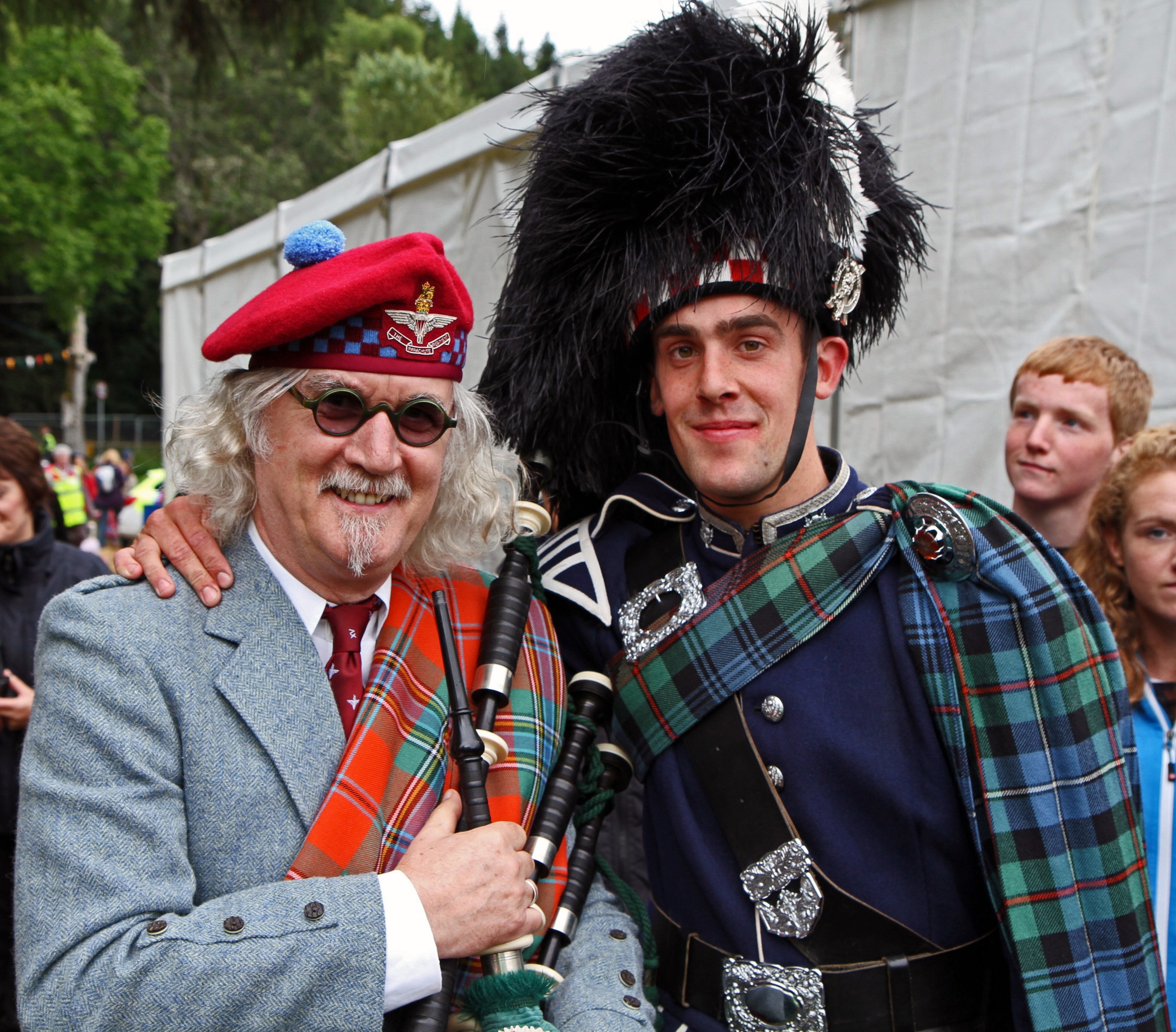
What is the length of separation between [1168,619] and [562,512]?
1.40 meters

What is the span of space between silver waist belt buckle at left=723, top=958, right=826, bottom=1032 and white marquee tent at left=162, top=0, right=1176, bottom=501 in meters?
1.78

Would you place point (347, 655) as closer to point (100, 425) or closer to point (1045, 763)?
point (1045, 763)

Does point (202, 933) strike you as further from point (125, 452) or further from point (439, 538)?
point (125, 452)

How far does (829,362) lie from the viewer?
232 cm

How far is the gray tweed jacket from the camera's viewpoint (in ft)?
4.95

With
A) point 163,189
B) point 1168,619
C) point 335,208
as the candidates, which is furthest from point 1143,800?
point 163,189

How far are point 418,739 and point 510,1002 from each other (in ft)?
1.55

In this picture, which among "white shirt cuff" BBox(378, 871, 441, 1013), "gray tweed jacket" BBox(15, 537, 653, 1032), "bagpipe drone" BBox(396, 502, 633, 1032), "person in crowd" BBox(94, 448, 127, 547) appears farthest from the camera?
"person in crowd" BBox(94, 448, 127, 547)

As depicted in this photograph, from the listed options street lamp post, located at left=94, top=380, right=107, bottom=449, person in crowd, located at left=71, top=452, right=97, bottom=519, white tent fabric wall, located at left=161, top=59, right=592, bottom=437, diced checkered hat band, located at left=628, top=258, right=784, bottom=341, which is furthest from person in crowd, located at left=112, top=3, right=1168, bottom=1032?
street lamp post, located at left=94, top=380, right=107, bottom=449

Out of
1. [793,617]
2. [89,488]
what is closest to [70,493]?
[89,488]

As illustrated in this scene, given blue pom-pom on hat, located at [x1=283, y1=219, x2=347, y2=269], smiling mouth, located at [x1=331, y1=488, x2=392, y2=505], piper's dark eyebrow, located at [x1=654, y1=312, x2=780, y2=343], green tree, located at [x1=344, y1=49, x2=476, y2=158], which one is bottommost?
smiling mouth, located at [x1=331, y1=488, x2=392, y2=505]

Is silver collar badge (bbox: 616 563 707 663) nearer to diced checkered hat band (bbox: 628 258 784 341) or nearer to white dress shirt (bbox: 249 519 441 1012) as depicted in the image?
diced checkered hat band (bbox: 628 258 784 341)

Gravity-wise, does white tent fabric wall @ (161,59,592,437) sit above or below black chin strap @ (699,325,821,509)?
above

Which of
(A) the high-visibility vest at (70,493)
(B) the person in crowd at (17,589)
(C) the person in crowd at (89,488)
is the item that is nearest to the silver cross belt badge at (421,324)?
(B) the person in crowd at (17,589)
